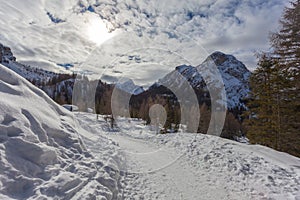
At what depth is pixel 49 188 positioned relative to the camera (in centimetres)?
368

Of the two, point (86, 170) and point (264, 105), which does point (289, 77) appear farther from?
point (86, 170)

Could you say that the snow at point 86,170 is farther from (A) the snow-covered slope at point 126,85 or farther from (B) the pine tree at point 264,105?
(A) the snow-covered slope at point 126,85

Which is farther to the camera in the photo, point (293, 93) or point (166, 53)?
point (293, 93)

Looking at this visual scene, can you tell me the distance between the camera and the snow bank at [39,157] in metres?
3.52

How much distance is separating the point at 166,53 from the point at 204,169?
20.6ft

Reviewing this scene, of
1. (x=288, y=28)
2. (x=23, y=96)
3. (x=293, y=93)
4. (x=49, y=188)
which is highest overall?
(x=288, y=28)

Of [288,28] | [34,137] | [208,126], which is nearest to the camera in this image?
[34,137]

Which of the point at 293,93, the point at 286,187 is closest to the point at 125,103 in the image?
the point at 293,93

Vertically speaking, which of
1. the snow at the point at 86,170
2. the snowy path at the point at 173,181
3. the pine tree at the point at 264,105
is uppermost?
the pine tree at the point at 264,105

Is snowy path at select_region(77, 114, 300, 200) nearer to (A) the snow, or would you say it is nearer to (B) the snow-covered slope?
(A) the snow

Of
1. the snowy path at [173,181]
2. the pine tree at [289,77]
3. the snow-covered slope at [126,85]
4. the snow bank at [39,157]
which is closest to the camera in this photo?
the snow bank at [39,157]

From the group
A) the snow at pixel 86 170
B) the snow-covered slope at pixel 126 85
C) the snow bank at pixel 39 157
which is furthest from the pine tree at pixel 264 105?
the snow bank at pixel 39 157

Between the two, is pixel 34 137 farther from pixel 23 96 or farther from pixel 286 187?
pixel 286 187

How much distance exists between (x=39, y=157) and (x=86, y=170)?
4.28 feet
